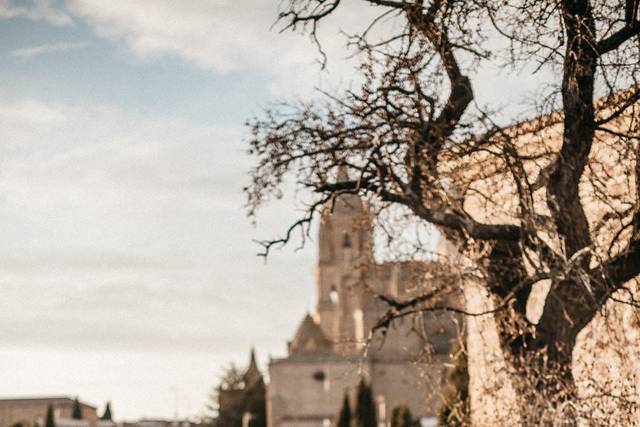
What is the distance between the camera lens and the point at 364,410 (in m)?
45.2

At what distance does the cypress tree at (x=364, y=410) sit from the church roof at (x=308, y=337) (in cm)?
2885

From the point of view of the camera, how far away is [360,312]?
75.4 metres

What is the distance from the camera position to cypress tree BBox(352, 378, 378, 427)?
4455 centimetres

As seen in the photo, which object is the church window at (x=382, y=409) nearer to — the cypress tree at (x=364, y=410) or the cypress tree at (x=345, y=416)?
the cypress tree at (x=345, y=416)

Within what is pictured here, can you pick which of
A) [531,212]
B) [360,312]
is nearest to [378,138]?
[531,212]

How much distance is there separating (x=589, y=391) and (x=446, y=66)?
3051 mm

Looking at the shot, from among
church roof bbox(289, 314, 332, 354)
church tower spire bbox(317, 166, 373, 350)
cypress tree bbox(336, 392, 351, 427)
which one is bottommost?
cypress tree bbox(336, 392, 351, 427)

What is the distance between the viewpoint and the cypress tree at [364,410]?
4455 cm

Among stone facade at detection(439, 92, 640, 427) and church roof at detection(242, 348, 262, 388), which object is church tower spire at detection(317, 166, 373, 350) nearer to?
church roof at detection(242, 348, 262, 388)

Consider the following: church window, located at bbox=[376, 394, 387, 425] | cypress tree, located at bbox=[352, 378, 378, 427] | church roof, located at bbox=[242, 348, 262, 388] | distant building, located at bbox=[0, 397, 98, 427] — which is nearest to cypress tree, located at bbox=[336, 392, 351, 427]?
cypress tree, located at bbox=[352, 378, 378, 427]

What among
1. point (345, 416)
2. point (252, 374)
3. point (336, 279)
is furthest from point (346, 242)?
point (345, 416)

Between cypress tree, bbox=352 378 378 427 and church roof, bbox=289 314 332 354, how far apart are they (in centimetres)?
2885

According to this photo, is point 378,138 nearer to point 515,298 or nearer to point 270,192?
point 270,192

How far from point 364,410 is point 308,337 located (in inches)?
1239
